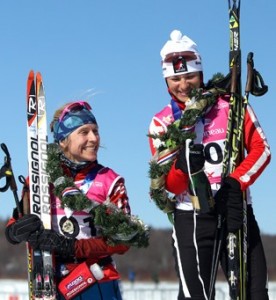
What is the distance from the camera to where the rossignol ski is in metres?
5.89

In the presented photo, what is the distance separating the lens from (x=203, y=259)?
584 cm

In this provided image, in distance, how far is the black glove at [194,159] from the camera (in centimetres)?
563

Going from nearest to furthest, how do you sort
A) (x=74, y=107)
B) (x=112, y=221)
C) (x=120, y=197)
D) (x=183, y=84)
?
(x=112, y=221)
(x=120, y=197)
(x=183, y=84)
(x=74, y=107)

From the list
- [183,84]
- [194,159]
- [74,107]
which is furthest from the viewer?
[74,107]

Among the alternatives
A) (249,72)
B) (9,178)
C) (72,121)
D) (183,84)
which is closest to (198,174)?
(183,84)

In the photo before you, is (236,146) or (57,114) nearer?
(236,146)

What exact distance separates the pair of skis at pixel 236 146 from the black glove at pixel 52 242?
84cm

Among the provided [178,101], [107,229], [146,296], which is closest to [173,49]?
[178,101]

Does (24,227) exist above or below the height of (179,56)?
below

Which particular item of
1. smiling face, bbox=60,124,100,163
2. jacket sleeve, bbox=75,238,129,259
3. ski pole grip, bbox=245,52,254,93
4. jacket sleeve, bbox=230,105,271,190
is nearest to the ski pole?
smiling face, bbox=60,124,100,163

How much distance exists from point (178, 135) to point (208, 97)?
1.03 feet

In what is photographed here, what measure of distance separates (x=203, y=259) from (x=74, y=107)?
1.21 metres

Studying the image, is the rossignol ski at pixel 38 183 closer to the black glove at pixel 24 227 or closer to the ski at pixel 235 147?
the black glove at pixel 24 227

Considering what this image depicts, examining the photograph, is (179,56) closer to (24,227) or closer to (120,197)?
(120,197)
